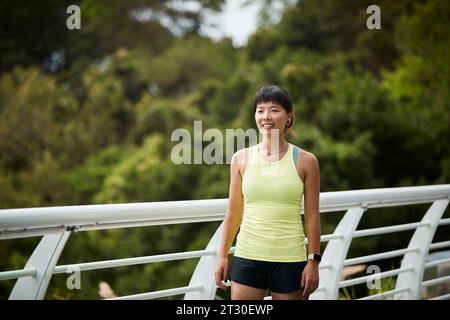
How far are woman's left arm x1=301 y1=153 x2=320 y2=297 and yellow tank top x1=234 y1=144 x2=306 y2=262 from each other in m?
0.03

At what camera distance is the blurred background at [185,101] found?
40.1 feet

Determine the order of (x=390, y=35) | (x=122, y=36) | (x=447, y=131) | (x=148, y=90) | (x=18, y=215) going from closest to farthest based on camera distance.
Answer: (x=18, y=215)
(x=447, y=131)
(x=390, y=35)
(x=148, y=90)
(x=122, y=36)

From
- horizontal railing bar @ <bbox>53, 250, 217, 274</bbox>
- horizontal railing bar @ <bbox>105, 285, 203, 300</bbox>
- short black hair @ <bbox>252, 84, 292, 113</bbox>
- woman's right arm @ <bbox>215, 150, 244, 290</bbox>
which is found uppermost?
short black hair @ <bbox>252, 84, 292, 113</bbox>

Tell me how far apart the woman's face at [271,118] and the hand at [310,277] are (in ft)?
1.60

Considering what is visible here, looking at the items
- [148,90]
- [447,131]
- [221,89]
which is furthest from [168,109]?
[447,131]

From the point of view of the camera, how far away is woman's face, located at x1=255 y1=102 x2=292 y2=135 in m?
1.90

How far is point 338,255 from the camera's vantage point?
268 cm

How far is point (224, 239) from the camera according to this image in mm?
1963

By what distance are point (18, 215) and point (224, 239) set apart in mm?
733
